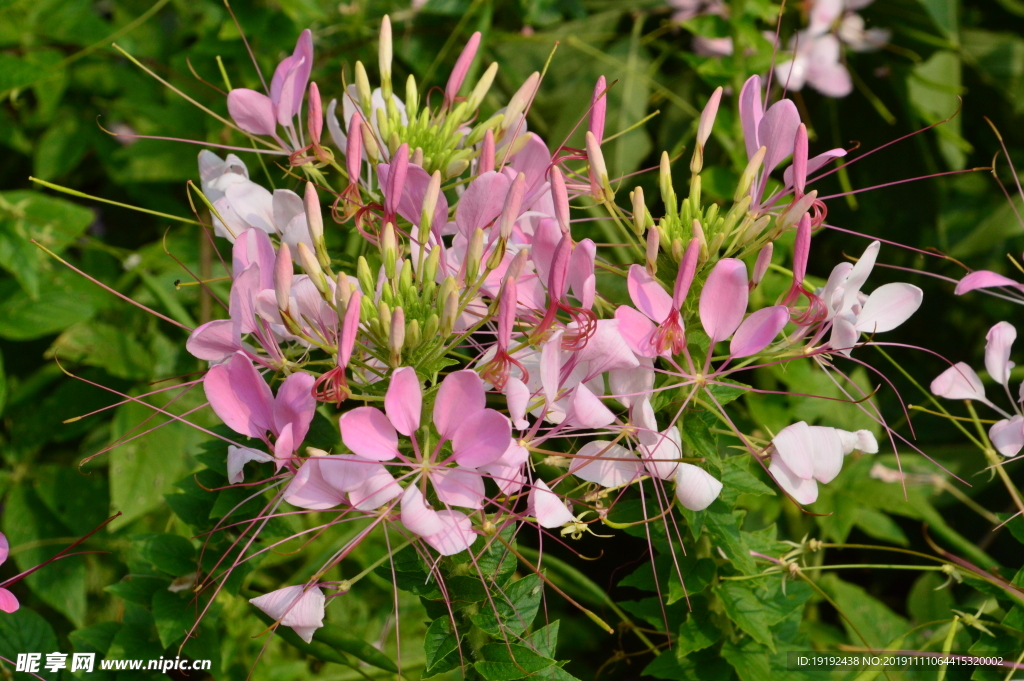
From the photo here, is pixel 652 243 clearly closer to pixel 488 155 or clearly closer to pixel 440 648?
pixel 488 155

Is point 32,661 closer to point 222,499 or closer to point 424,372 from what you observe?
point 222,499

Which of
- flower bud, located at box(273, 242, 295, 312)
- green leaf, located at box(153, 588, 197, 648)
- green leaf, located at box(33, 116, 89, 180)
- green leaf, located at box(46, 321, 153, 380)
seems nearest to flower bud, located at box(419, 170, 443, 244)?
flower bud, located at box(273, 242, 295, 312)

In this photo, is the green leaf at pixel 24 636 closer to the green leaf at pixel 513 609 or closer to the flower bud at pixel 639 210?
the green leaf at pixel 513 609

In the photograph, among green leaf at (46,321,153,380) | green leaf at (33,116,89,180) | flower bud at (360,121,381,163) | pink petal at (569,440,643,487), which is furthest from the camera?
green leaf at (33,116,89,180)

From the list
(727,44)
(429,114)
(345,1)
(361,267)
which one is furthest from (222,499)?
(727,44)

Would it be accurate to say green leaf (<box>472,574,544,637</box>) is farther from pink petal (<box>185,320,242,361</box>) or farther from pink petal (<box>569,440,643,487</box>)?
pink petal (<box>185,320,242,361</box>)

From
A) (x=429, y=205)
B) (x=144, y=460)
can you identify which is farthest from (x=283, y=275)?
(x=144, y=460)

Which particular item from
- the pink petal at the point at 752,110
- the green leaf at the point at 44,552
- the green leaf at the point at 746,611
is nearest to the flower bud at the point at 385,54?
the pink petal at the point at 752,110
